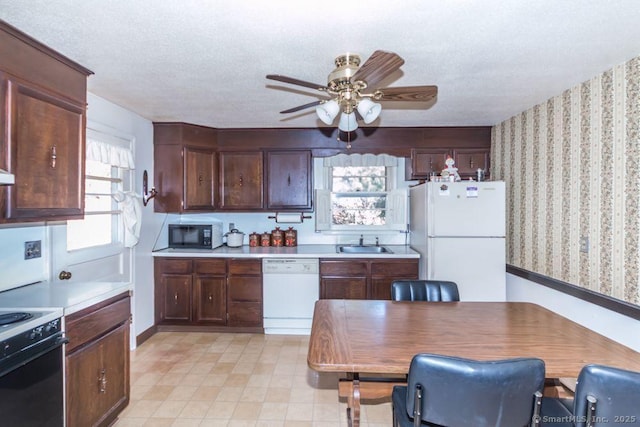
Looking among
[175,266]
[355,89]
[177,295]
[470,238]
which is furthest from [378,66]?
[177,295]

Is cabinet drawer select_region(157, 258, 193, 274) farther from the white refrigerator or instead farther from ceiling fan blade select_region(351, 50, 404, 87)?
ceiling fan blade select_region(351, 50, 404, 87)

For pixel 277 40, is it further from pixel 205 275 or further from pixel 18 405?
pixel 205 275

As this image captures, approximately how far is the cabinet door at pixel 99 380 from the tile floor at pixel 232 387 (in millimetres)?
236

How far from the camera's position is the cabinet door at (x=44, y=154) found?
174 centimetres

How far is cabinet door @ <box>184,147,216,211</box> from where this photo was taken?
3.76 m

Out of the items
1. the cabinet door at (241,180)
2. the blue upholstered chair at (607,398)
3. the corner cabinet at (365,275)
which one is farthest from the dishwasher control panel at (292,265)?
the blue upholstered chair at (607,398)

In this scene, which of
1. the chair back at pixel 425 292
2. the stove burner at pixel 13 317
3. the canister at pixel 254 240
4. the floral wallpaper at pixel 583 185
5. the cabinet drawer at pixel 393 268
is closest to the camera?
the stove burner at pixel 13 317

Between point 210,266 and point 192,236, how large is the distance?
1.46 ft

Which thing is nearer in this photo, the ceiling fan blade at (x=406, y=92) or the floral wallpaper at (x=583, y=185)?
the ceiling fan blade at (x=406, y=92)

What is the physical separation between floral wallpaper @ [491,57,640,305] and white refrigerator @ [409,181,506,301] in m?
0.27

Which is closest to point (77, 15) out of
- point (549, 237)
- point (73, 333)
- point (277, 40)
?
point (277, 40)

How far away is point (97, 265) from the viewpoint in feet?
9.59

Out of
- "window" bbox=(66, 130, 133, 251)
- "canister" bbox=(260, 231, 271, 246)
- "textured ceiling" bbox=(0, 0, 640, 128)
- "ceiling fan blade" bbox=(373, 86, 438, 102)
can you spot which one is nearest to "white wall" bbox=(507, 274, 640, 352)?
"textured ceiling" bbox=(0, 0, 640, 128)

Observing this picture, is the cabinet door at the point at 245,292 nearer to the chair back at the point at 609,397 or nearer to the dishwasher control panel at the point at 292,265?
the dishwasher control panel at the point at 292,265
